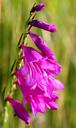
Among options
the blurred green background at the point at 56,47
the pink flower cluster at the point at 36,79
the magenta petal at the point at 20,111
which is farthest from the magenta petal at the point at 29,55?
the blurred green background at the point at 56,47

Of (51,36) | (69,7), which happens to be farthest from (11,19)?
(69,7)

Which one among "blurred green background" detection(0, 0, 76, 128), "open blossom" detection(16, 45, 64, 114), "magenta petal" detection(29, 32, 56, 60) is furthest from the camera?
"blurred green background" detection(0, 0, 76, 128)

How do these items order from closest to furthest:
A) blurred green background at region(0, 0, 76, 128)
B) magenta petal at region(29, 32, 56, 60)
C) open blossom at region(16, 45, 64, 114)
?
open blossom at region(16, 45, 64, 114) < magenta petal at region(29, 32, 56, 60) < blurred green background at region(0, 0, 76, 128)

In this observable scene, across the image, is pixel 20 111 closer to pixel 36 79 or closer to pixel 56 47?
pixel 36 79

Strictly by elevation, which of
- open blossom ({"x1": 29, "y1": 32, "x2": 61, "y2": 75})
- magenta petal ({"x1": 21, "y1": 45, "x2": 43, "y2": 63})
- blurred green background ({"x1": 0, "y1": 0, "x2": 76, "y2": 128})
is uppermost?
magenta petal ({"x1": 21, "y1": 45, "x2": 43, "y2": 63})

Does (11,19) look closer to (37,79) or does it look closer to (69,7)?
(69,7)

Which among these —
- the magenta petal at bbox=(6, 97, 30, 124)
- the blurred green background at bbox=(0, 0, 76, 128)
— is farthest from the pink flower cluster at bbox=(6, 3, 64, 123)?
the blurred green background at bbox=(0, 0, 76, 128)

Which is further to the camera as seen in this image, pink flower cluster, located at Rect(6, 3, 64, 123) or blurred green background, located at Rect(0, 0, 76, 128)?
blurred green background, located at Rect(0, 0, 76, 128)

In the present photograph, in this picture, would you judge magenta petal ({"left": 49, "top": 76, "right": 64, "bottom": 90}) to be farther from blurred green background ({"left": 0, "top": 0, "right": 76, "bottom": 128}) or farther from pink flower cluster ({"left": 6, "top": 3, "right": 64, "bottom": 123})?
blurred green background ({"left": 0, "top": 0, "right": 76, "bottom": 128})
